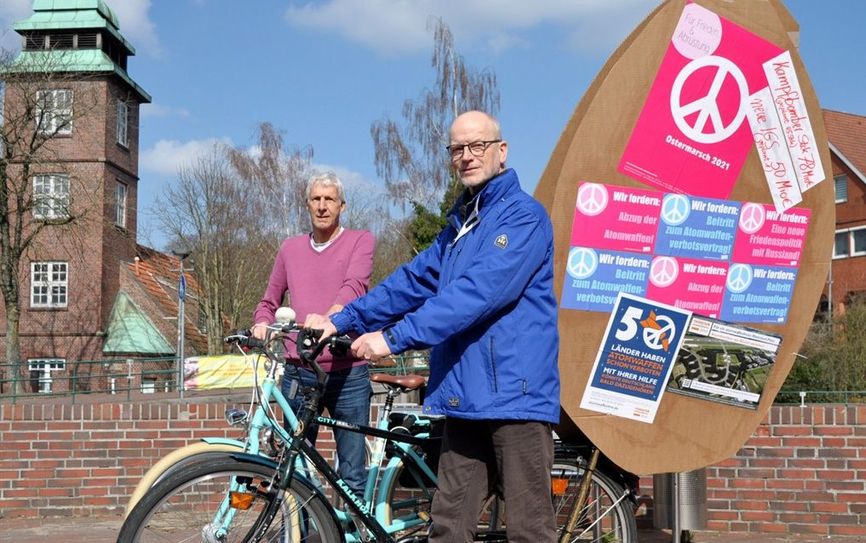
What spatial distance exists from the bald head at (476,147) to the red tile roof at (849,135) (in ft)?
134

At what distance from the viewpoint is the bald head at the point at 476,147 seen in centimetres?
344

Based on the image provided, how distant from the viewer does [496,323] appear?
3311 millimetres

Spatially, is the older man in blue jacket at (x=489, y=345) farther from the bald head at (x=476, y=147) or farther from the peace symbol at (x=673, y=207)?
the peace symbol at (x=673, y=207)

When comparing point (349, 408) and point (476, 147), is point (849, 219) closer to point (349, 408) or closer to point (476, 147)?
point (349, 408)

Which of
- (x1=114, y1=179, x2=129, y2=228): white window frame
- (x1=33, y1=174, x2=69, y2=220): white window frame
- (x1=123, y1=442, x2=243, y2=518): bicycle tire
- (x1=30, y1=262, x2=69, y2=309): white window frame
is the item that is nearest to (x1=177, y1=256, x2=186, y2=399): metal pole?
(x1=33, y1=174, x2=69, y2=220): white window frame

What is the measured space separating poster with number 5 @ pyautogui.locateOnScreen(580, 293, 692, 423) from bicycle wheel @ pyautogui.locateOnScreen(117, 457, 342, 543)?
4.52ft

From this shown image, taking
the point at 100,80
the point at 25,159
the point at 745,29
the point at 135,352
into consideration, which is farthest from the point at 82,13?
the point at 745,29

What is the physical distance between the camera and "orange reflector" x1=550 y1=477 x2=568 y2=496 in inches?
168

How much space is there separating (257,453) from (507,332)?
1186mm

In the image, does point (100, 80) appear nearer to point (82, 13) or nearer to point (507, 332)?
point (82, 13)

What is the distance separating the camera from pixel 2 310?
37531 mm

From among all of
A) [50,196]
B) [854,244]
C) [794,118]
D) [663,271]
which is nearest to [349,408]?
[663,271]

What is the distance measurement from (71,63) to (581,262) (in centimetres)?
3618

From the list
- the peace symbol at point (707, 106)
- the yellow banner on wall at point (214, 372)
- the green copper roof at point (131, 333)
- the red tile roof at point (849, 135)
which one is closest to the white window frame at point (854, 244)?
the red tile roof at point (849, 135)
